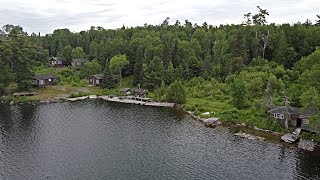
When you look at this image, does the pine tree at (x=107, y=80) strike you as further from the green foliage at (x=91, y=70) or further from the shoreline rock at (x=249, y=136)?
the shoreline rock at (x=249, y=136)

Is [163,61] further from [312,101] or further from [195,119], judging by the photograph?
[312,101]

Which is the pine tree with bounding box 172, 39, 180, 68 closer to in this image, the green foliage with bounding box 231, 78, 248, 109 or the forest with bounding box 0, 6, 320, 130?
the forest with bounding box 0, 6, 320, 130

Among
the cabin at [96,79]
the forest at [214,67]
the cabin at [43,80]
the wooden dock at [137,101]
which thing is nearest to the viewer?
the forest at [214,67]

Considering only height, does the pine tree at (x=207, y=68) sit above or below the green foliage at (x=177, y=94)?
above

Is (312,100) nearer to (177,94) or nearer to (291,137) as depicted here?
(291,137)

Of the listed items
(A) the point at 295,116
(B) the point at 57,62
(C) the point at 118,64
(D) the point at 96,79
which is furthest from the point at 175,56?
(B) the point at 57,62

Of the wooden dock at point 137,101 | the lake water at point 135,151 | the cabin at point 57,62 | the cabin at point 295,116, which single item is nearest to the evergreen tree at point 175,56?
the wooden dock at point 137,101

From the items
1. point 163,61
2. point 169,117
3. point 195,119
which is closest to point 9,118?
point 169,117
